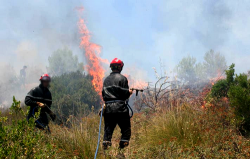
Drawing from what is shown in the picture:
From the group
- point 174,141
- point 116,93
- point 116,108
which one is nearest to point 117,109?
point 116,108

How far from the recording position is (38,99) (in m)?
5.01

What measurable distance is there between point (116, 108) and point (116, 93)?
0.30m

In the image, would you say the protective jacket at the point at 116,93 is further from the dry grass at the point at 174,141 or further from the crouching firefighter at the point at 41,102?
the crouching firefighter at the point at 41,102

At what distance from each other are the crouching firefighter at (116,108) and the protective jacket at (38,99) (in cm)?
161

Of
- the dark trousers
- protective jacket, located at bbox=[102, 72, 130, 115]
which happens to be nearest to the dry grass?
the dark trousers

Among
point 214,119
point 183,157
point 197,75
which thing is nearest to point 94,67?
point 214,119

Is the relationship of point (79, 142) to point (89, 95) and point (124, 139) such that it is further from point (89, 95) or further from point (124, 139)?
point (89, 95)

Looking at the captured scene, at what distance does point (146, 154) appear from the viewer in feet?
12.1

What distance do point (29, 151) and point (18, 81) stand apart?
74776mm

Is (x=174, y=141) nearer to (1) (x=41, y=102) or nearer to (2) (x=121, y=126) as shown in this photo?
(2) (x=121, y=126)

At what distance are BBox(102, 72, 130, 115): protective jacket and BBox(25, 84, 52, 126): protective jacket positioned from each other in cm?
165

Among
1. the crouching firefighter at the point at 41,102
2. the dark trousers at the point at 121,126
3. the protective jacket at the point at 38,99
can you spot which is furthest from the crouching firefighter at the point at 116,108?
the protective jacket at the point at 38,99

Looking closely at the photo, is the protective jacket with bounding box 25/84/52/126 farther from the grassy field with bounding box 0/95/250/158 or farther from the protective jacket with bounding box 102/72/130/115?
the protective jacket with bounding box 102/72/130/115

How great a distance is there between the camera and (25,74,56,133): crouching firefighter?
4.80 metres
